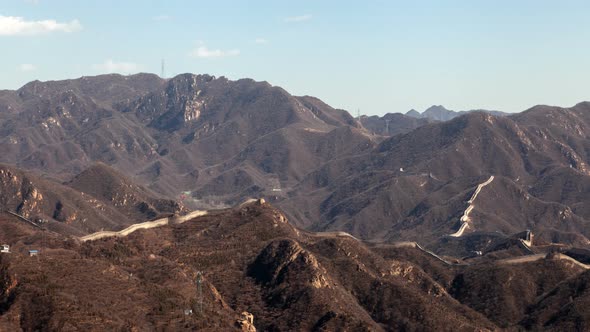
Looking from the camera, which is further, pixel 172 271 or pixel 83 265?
pixel 172 271

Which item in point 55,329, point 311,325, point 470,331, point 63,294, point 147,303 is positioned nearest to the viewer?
point 55,329

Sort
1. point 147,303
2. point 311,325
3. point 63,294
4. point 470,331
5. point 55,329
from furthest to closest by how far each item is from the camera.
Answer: point 470,331, point 311,325, point 147,303, point 63,294, point 55,329

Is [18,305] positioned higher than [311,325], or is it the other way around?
[18,305]

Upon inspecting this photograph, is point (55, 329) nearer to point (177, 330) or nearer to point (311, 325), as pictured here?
point (177, 330)

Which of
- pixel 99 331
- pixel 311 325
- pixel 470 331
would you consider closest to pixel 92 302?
pixel 99 331

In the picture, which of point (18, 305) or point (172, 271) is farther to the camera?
point (172, 271)

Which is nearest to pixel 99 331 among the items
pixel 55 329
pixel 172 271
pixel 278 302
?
pixel 55 329

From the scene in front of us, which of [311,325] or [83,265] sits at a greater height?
[83,265]

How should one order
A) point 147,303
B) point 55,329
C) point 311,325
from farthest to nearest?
point 311,325 → point 147,303 → point 55,329

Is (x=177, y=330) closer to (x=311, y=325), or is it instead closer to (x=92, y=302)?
(x=92, y=302)
